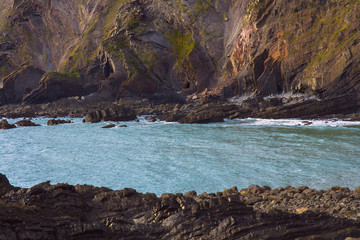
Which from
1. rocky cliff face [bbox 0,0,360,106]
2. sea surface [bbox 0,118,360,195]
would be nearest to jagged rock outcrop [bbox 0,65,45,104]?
rocky cliff face [bbox 0,0,360,106]

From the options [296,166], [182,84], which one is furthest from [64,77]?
[296,166]

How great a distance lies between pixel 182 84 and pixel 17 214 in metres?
92.7

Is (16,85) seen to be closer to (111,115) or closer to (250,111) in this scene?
(111,115)

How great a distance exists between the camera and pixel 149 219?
8.30 metres

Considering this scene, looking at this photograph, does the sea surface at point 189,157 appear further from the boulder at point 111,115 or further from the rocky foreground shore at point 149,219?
the boulder at point 111,115

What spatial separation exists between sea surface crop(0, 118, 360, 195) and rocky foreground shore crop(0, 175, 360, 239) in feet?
27.7

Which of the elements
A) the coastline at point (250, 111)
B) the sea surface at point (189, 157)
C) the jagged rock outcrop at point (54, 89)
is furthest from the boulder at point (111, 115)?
the jagged rock outcrop at point (54, 89)

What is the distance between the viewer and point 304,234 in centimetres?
794

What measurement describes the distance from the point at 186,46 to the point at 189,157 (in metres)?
79.8

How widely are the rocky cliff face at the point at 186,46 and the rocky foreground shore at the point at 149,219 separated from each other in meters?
48.0

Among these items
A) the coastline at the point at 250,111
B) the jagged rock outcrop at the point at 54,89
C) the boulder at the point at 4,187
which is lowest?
the coastline at the point at 250,111

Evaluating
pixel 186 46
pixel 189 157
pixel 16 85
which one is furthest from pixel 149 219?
pixel 16 85

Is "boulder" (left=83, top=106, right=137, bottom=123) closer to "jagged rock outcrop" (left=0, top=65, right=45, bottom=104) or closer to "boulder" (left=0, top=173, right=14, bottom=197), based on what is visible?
"boulder" (left=0, top=173, right=14, bottom=197)

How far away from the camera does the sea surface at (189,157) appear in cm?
1930
